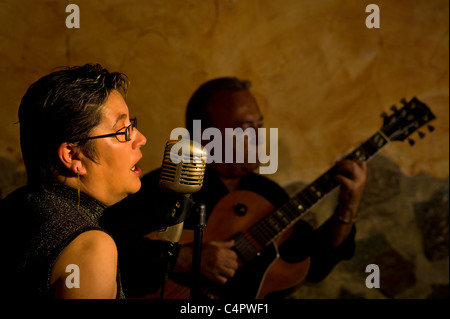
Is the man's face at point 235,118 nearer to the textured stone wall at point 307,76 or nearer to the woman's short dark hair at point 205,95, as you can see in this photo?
the woman's short dark hair at point 205,95

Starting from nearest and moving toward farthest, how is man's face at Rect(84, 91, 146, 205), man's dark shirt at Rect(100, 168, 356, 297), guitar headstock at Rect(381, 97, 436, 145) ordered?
man's face at Rect(84, 91, 146, 205)
man's dark shirt at Rect(100, 168, 356, 297)
guitar headstock at Rect(381, 97, 436, 145)

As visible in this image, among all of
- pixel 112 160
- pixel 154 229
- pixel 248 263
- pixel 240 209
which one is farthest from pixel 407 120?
pixel 112 160

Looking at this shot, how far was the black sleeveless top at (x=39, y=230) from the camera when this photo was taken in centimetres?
100

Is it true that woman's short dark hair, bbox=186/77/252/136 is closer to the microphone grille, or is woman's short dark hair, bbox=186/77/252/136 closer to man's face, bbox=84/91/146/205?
man's face, bbox=84/91/146/205

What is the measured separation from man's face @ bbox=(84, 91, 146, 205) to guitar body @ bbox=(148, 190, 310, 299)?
0.85 m

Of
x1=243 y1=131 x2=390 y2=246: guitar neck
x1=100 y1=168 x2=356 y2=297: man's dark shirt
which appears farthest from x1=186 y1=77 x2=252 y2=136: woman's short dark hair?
x1=243 y1=131 x2=390 y2=246: guitar neck

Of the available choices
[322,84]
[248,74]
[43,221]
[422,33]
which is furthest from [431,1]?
[43,221]

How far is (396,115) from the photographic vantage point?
2.30 m

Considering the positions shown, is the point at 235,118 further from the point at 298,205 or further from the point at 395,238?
the point at 395,238

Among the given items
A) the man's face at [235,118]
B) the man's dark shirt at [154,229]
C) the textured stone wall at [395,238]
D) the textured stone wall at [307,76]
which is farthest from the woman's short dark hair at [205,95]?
the textured stone wall at [395,238]

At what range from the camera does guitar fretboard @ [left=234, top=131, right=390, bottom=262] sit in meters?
2.13

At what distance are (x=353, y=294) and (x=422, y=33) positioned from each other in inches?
81.6

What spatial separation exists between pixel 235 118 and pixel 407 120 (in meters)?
1.02
